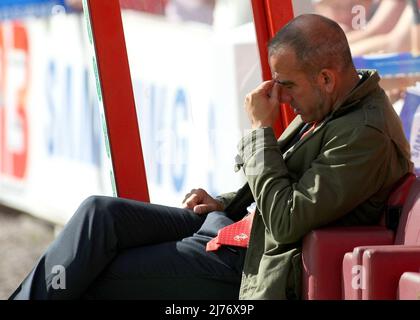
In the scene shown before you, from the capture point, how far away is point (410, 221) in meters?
2.78

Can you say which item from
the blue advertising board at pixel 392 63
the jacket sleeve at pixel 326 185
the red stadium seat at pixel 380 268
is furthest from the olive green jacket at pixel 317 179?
the blue advertising board at pixel 392 63

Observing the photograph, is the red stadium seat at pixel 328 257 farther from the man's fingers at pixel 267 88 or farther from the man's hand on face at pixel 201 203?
the man's hand on face at pixel 201 203

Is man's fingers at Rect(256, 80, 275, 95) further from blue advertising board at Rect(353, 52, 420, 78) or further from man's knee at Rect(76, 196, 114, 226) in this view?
blue advertising board at Rect(353, 52, 420, 78)

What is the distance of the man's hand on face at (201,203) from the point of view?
3.48 meters

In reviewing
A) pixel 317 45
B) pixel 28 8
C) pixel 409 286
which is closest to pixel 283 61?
pixel 317 45

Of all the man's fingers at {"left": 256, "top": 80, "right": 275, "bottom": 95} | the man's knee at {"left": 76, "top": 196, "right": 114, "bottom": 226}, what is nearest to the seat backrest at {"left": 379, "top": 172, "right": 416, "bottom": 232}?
the man's fingers at {"left": 256, "top": 80, "right": 275, "bottom": 95}

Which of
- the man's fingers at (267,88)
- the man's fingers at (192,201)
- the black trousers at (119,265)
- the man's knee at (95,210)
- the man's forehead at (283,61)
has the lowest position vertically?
the black trousers at (119,265)

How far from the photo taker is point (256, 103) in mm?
3146

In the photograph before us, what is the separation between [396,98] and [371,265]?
2419 millimetres

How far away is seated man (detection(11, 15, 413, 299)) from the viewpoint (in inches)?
112

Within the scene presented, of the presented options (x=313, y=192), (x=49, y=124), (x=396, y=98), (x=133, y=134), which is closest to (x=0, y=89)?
(x=49, y=124)

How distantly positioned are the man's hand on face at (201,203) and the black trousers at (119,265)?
0.27 meters

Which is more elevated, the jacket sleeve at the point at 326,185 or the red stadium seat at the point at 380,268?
the jacket sleeve at the point at 326,185
